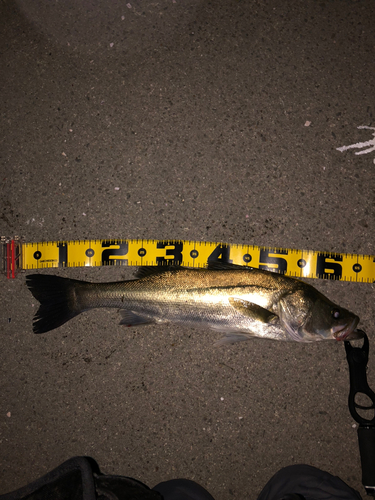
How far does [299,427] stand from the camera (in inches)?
101

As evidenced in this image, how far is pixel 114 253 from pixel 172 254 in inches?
19.8

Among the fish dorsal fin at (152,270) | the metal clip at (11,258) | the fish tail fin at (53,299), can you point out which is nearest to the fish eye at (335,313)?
the fish dorsal fin at (152,270)

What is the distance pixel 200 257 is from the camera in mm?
2553

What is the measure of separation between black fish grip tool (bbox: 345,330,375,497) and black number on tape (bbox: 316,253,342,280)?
0.49m

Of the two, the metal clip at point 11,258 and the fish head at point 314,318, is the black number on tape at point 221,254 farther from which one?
the metal clip at point 11,258

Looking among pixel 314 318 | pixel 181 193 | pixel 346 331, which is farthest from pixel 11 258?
pixel 346 331

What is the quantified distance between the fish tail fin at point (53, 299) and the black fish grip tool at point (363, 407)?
2.23 meters

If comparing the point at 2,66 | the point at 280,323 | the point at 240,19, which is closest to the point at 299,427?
the point at 280,323

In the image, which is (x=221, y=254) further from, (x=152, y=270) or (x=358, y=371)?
(x=358, y=371)

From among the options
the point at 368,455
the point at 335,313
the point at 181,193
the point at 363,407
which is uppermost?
the point at 181,193

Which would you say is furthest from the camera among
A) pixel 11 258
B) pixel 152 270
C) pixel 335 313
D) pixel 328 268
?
pixel 11 258

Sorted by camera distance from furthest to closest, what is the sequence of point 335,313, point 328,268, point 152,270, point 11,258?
1. point 11,258
2. point 328,268
3. point 152,270
4. point 335,313

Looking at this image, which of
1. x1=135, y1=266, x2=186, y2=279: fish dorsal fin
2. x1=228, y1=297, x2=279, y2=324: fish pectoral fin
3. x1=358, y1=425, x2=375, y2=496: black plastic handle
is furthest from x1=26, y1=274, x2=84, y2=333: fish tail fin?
x1=358, y1=425, x2=375, y2=496: black plastic handle

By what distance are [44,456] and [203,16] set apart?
420 centimetres
